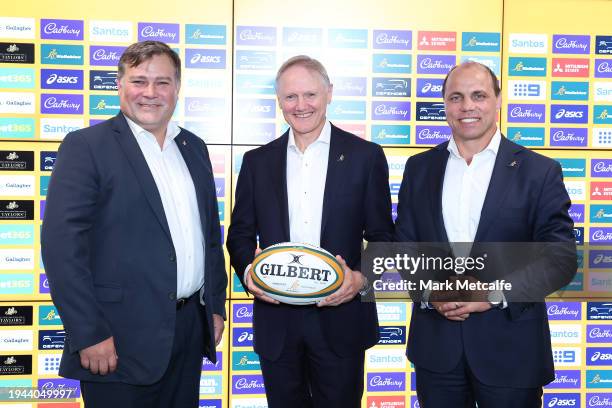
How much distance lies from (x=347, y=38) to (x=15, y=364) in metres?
2.44

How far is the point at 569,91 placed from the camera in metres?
3.01

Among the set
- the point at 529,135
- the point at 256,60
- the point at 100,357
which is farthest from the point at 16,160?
the point at 529,135

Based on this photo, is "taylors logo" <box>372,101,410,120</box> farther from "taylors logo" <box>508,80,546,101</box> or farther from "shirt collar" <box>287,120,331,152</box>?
"shirt collar" <box>287,120,331,152</box>

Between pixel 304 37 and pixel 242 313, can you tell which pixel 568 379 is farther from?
pixel 304 37

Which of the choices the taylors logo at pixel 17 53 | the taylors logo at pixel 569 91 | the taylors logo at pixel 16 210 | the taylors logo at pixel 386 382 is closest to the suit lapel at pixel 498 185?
the taylors logo at pixel 569 91

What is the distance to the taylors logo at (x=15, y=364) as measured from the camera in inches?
111

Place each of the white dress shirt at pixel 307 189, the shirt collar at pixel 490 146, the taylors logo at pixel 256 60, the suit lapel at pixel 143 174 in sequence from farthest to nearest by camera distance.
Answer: the taylors logo at pixel 256 60
the white dress shirt at pixel 307 189
the shirt collar at pixel 490 146
the suit lapel at pixel 143 174

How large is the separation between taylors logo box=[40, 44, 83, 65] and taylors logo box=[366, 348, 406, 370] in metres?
2.20

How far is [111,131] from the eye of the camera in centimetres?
171

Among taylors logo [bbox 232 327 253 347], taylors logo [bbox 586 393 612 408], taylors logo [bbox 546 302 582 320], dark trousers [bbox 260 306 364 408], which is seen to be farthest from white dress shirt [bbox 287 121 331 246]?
taylors logo [bbox 586 393 612 408]

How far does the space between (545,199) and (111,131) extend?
1.39 m

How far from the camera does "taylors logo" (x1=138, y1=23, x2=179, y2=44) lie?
286 cm

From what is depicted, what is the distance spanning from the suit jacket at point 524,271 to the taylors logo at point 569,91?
1401 mm

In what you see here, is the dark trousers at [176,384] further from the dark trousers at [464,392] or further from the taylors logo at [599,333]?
the taylors logo at [599,333]
